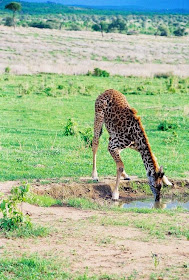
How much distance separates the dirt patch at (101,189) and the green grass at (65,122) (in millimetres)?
496

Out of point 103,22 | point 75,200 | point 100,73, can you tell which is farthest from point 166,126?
point 103,22

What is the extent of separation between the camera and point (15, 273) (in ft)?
21.8

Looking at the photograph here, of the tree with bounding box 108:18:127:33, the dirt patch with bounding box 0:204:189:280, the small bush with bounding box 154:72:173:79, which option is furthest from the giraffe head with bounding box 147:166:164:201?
the tree with bounding box 108:18:127:33

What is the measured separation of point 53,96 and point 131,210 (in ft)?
53.0

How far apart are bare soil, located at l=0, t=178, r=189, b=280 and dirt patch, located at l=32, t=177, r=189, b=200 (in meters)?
1.09

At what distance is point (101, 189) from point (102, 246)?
12.3 ft

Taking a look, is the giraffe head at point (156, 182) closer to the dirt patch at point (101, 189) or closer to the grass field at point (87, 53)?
the dirt patch at point (101, 189)

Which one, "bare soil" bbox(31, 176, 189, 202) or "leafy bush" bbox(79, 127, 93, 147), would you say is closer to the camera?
"bare soil" bbox(31, 176, 189, 202)

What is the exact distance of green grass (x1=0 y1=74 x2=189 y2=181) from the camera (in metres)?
12.8

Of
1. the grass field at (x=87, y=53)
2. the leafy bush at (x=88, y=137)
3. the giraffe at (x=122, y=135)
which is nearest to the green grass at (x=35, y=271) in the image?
the giraffe at (x=122, y=135)

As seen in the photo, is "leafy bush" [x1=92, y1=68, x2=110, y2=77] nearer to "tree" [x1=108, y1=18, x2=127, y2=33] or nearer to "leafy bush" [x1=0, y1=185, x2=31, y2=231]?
"leafy bush" [x1=0, y1=185, x2=31, y2=231]

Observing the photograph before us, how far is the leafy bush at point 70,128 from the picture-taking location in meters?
16.3

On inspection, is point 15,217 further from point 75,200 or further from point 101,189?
point 101,189

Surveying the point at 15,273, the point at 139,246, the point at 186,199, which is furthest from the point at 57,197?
the point at 15,273
